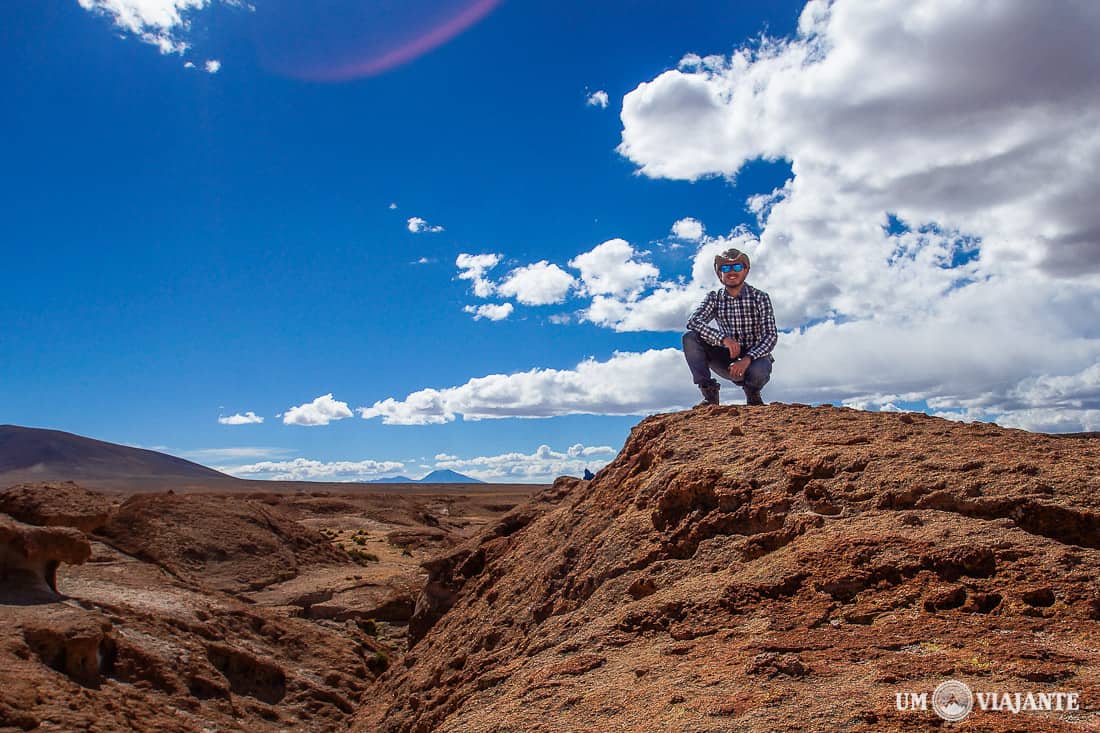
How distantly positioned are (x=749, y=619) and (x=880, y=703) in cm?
110

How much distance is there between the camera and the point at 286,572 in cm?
1445

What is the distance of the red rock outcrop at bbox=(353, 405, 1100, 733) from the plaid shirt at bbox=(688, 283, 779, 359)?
1.19 m

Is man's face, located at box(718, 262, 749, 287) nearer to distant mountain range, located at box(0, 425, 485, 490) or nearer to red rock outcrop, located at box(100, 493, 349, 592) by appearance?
red rock outcrop, located at box(100, 493, 349, 592)

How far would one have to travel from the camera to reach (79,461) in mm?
113812

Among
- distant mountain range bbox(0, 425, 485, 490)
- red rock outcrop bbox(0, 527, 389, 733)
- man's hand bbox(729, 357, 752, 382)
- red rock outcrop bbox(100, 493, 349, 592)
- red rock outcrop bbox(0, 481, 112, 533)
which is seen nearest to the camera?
red rock outcrop bbox(0, 527, 389, 733)

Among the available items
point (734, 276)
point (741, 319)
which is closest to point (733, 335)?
point (741, 319)

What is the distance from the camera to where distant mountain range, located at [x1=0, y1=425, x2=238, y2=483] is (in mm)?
106875

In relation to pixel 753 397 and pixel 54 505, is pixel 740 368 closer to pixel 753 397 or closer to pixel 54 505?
pixel 753 397

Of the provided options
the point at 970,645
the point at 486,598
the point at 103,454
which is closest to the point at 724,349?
the point at 486,598

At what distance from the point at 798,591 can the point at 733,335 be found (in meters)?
3.94

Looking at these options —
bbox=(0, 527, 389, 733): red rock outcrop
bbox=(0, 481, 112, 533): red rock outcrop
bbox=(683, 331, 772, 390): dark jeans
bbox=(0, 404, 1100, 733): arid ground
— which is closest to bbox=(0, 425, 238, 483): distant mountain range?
bbox=(0, 481, 112, 533): red rock outcrop

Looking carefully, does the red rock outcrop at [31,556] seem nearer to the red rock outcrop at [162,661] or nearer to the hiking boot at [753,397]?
the red rock outcrop at [162,661]

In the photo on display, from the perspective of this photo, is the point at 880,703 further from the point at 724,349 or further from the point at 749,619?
the point at 724,349

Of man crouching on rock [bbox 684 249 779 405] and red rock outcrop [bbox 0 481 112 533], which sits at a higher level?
man crouching on rock [bbox 684 249 779 405]
